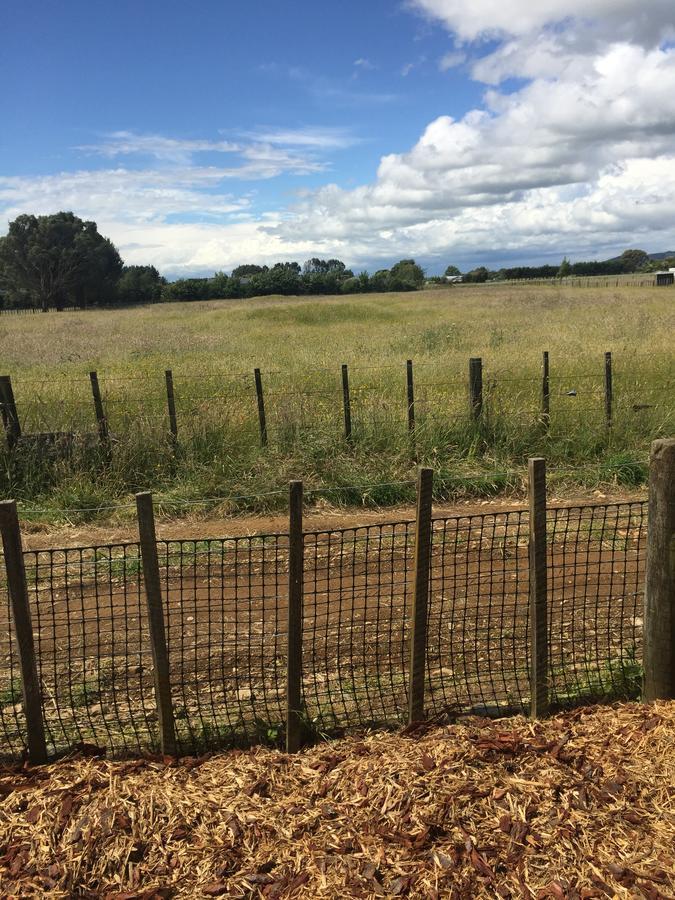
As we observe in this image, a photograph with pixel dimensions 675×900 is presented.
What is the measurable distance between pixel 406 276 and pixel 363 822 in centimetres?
9183

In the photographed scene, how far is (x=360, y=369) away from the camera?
1520 centimetres

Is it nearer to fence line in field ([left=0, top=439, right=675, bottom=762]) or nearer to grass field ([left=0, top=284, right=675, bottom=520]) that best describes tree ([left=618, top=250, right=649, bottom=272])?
grass field ([left=0, top=284, right=675, bottom=520])

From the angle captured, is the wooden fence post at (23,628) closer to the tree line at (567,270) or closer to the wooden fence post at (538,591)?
the wooden fence post at (538,591)

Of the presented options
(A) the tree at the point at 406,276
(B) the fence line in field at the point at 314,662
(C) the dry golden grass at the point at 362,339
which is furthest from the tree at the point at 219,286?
(B) the fence line in field at the point at 314,662

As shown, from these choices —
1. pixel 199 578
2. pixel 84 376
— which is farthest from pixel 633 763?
pixel 84 376

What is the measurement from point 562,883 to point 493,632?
250 centimetres

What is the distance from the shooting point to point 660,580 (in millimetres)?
3953

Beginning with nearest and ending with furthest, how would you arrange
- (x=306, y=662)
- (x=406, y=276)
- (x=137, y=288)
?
(x=306, y=662), (x=137, y=288), (x=406, y=276)

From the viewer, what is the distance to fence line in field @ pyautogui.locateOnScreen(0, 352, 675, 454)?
31.2 ft

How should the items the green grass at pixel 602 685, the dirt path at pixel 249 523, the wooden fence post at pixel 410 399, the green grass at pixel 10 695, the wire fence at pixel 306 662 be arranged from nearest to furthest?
the wire fence at pixel 306 662
the green grass at pixel 602 685
the green grass at pixel 10 695
the dirt path at pixel 249 523
the wooden fence post at pixel 410 399

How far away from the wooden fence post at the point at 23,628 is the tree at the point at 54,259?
235 feet

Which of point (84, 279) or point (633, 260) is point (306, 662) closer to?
point (84, 279)

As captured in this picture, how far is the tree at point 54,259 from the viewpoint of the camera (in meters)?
69.6

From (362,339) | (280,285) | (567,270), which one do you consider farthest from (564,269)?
(362,339)
